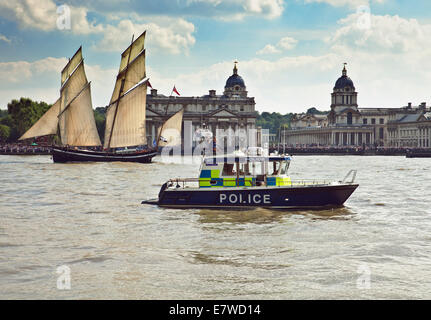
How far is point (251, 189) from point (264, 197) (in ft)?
2.36

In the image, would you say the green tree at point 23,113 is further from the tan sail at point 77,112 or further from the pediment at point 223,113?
the tan sail at point 77,112

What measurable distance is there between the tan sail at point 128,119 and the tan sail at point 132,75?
1.24 meters

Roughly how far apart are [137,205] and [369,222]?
40.7 ft

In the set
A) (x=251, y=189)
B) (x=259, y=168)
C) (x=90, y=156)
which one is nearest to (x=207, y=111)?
(x=90, y=156)

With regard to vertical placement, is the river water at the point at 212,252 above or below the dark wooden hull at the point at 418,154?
below

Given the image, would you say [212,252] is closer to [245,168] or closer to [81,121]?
[245,168]

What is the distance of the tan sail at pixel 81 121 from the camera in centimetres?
8275

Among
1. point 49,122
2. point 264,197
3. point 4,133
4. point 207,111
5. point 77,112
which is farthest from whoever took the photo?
point 207,111

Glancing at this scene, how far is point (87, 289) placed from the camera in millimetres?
14539

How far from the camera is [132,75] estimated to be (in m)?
84.6

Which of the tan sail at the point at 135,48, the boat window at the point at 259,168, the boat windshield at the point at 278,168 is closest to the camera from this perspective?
the boat windshield at the point at 278,168

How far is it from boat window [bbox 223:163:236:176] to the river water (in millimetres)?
2006

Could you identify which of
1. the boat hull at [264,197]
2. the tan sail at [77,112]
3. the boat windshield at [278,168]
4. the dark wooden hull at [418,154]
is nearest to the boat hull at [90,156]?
the tan sail at [77,112]

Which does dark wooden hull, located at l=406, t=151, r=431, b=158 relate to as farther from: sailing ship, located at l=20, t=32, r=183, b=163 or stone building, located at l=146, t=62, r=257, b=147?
sailing ship, located at l=20, t=32, r=183, b=163
